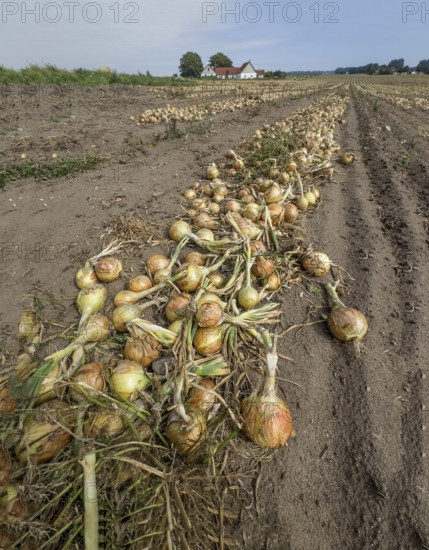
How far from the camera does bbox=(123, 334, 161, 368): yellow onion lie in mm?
1865

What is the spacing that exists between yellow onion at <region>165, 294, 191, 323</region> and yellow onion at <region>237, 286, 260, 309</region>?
0.41m

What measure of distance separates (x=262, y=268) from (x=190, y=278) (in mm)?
643

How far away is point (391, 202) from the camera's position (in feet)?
13.9

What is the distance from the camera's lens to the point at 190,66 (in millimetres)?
54344

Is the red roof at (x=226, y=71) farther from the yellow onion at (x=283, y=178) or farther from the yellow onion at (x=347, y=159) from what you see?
the yellow onion at (x=283, y=178)

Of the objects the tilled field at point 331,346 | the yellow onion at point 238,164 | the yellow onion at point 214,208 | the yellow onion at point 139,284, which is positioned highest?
the yellow onion at point 238,164

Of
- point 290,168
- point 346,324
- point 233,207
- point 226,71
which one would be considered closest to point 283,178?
point 290,168

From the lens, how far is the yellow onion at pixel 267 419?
5.09 feet

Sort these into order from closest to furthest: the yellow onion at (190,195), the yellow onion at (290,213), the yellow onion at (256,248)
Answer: the yellow onion at (256,248) < the yellow onion at (290,213) < the yellow onion at (190,195)

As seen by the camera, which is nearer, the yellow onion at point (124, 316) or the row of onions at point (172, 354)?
the row of onions at point (172, 354)

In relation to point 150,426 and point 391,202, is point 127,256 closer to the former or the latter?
point 150,426

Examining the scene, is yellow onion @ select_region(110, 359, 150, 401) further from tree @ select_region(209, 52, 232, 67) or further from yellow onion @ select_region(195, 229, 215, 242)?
tree @ select_region(209, 52, 232, 67)

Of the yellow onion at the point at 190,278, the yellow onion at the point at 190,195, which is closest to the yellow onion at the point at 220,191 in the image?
the yellow onion at the point at 190,195

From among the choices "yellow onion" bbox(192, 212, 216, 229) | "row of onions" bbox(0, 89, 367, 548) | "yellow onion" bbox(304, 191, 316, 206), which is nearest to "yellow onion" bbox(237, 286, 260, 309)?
"row of onions" bbox(0, 89, 367, 548)
